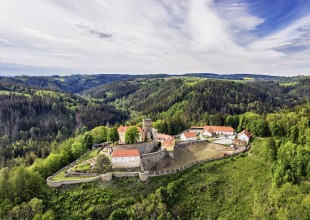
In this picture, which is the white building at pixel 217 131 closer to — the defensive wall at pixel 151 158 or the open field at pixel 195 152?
the open field at pixel 195 152

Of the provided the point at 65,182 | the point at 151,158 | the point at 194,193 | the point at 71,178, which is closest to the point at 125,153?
the point at 151,158

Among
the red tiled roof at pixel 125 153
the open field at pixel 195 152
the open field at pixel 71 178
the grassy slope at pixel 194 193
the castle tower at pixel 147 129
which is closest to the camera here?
the grassy slope at pixel 194 193

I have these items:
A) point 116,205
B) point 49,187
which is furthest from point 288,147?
point 49,187

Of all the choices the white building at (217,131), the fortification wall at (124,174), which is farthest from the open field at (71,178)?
the white building at (217,131)

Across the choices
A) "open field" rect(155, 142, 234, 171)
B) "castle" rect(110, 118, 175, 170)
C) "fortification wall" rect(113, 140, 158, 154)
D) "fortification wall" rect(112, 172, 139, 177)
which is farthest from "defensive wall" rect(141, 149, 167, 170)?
"fortification wall" rect(112, 172, 139, 177)

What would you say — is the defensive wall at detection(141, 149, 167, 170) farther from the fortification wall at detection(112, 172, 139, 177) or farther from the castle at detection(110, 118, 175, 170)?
the fortification wall at detection(112, 172, 139, 177)

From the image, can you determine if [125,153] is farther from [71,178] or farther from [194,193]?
[194,193]
